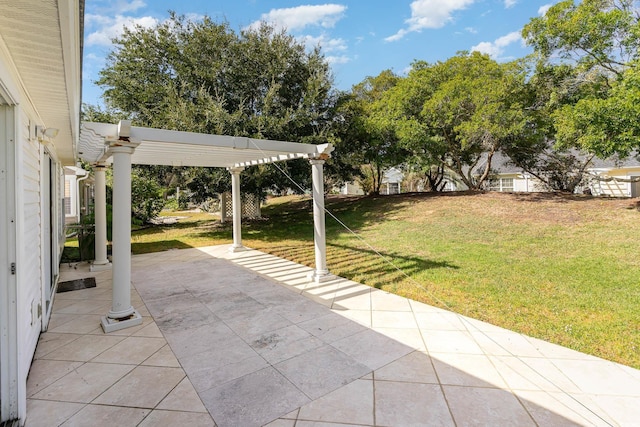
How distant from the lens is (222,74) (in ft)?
39.9

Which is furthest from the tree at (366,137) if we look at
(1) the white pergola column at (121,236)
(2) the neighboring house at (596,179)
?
(1) the white pergola column at (121,236)

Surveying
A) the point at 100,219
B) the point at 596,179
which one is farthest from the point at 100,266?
the point at 596,179

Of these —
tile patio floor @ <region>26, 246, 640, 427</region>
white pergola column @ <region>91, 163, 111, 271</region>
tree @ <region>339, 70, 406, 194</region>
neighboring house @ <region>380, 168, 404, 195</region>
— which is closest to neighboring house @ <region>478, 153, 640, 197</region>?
neighboring house @ <region>380, 168, 404, 195</region>

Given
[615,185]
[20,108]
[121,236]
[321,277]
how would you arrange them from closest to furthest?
[20,108] → [121,236] → [321,277] → [615,185]

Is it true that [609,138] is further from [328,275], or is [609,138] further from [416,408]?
[416,408]

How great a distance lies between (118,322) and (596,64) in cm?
1390

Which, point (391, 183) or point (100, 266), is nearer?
point (100, 266)

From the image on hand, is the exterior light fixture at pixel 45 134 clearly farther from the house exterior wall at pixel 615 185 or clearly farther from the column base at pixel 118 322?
the house exterior wall at pixel 615 185

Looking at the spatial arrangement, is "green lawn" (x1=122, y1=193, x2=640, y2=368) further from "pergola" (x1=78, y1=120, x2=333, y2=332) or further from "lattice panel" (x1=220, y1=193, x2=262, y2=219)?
"pergola" (x1=78, y1=120, x2=333, y2=332)

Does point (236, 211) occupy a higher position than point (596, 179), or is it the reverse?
point (596, 179)

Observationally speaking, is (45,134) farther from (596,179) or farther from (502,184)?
(502,184)

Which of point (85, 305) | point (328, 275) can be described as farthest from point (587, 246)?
point (85, 305)

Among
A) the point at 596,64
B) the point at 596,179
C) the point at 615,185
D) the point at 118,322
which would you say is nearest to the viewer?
the point at 118,322

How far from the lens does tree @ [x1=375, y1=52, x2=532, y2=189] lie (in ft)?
37.6
